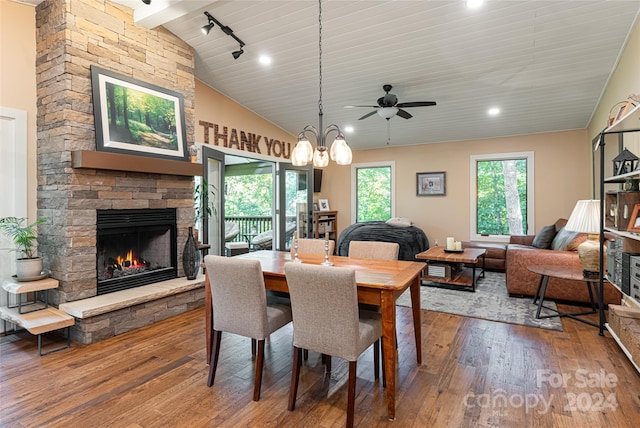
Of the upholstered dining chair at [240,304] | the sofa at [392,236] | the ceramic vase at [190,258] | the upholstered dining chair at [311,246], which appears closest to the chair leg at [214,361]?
the upholstered dining chair at [240,304]


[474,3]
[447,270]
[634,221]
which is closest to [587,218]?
[634,221]

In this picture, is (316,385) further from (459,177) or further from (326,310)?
(459,177)

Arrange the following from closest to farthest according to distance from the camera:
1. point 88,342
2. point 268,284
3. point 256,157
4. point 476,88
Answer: point 268,284, point 88,342, point 476,88, point 256,157

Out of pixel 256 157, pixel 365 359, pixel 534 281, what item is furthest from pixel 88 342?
pixel 534 281

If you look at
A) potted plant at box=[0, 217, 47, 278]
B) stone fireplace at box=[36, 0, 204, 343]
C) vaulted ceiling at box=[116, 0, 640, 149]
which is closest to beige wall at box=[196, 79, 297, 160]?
vaulted ceiling at box=[116, 0, 640, 149]

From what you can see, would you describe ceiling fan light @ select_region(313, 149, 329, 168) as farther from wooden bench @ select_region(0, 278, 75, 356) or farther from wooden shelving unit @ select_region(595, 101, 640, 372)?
wooden bench @ select_region(0, 278, 75, 356)

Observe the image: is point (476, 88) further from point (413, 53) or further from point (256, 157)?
point (256, 157)

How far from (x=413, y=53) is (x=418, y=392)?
3.63m

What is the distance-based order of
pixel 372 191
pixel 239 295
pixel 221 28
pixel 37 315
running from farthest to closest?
pixel 372 191 → pixel 221 28 → pixel 37 315 → pixel 239 295

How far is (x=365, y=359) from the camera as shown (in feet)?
8.88

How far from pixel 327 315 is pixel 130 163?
8.58 feet

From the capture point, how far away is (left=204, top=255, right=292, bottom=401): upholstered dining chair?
2086mm

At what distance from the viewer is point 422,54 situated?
4.08 metres

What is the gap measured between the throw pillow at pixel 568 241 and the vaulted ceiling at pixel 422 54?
6.54 feet
